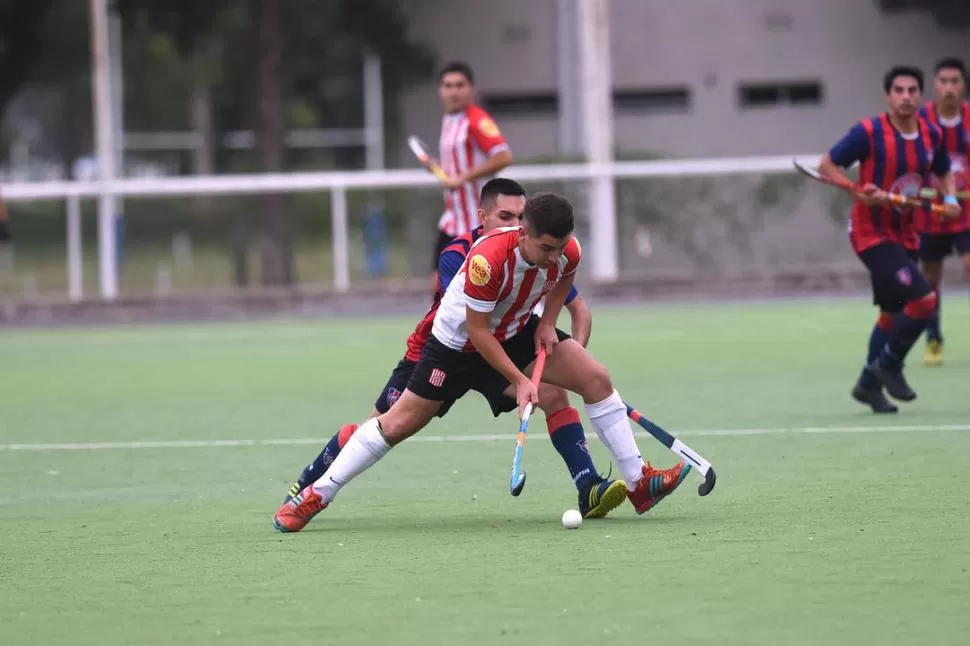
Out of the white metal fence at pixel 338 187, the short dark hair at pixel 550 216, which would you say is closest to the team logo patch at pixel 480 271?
the short dark hair at pixel 550 216

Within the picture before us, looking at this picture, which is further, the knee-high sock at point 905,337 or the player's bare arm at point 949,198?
the player's bare arm at point 949,198

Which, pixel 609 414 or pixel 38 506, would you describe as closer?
pixel 609 414

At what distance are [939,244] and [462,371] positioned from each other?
6.17 meters

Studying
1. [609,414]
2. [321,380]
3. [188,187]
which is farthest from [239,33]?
[609,414]

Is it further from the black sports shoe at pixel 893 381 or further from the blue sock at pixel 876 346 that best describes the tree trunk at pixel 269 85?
the black sports shoe at pixel 893 381

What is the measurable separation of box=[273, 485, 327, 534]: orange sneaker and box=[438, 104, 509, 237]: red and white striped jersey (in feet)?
18.1

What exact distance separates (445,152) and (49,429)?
344 cm

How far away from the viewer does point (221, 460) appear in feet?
29.0

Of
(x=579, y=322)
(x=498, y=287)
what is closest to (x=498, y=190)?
(x=579, y=322)

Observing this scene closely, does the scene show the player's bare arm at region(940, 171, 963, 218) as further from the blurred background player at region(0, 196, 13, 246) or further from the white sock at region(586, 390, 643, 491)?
the blurred background player at region(0, 196, 13, 246)

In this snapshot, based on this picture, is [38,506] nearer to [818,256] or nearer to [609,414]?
[609,414]

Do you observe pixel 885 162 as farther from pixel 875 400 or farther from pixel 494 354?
pixel 494 354

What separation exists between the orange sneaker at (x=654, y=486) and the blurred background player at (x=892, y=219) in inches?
134

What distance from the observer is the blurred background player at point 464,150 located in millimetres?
11906
